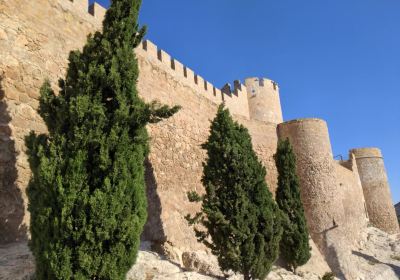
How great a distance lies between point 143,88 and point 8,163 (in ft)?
16.5

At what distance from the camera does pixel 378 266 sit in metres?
17.2

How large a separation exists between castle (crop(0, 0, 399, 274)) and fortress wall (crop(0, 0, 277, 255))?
0.02 m

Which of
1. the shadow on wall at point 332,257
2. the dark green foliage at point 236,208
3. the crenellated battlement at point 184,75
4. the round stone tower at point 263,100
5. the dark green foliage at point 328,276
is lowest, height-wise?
the dark green foliage at point 328,276

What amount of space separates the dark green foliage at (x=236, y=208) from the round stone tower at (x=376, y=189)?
61.5 feet

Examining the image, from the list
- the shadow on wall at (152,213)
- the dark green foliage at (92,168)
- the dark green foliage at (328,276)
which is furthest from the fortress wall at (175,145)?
the dark green foliage at (328,276)

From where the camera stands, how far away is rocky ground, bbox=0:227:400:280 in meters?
5.74

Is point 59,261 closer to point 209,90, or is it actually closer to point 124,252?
point 124,252

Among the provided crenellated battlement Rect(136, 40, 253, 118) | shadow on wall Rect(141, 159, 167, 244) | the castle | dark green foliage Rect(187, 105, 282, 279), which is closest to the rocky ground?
shadow on wall Rect(141, 159, 167, 244)

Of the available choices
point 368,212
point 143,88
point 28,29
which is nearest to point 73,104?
point 28,29

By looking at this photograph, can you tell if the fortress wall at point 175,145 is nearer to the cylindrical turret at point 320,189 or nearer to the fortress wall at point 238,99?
the fortress wall at point 238,99

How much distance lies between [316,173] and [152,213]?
835 centimetres

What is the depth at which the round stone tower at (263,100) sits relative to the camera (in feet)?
65.2

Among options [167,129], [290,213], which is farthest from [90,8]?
[290,213]

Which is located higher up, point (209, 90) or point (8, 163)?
point (209, 90)
